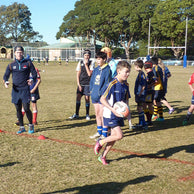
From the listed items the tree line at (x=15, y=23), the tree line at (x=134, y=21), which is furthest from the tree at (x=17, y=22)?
the tree line at (x=134, y=21)

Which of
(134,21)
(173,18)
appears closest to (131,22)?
(134,21)

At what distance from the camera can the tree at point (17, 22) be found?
9775cm

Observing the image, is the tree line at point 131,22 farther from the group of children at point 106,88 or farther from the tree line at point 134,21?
the group of children at point 106,88

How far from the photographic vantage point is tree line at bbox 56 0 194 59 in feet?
198

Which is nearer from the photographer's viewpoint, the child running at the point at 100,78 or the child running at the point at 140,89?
the child running at the point at 100,78

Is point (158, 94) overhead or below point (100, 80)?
below

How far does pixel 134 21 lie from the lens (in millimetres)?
64812

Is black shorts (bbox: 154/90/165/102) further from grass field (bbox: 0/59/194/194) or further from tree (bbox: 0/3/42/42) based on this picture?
tree (bbox: 0/3/42/42)

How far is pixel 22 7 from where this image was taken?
101188 millimetres

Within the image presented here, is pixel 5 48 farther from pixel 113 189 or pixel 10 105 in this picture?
pixel 113 189

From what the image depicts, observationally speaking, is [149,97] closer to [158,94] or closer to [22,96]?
[158,94]

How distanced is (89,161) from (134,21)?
62.4 m

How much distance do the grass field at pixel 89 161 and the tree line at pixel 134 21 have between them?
54826 millimetres

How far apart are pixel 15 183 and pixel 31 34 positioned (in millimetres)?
103752
